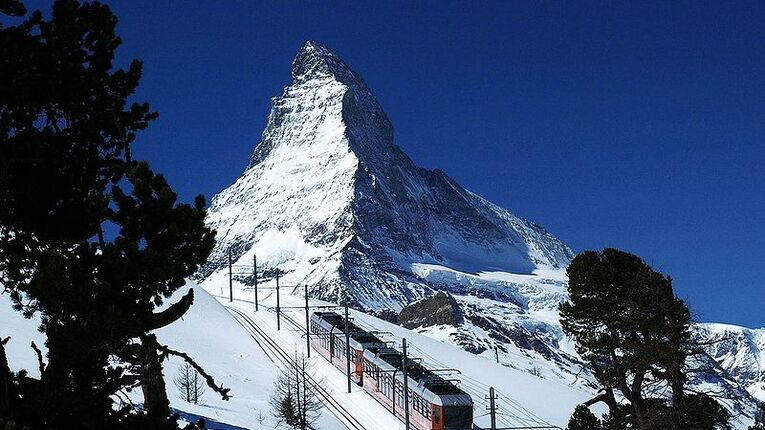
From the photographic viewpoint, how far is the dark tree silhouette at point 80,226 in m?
11.2

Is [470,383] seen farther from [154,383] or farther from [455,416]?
[154,383]

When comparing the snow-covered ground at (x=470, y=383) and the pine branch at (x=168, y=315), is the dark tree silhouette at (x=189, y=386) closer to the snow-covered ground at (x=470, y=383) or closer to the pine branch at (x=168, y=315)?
the snow-covered ground at (x=470, y=383)

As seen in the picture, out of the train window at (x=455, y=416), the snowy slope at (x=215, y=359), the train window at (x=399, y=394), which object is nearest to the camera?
the snowy slope at (x=215, y=359)

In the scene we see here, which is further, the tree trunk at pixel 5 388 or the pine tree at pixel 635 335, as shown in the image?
the pine tree at pixel 635 335

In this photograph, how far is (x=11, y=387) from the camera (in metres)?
11.7

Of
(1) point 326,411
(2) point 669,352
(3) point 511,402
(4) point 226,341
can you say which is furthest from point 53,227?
(3) point 511,402

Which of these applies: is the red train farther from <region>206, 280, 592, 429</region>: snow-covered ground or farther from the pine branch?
the pine branch

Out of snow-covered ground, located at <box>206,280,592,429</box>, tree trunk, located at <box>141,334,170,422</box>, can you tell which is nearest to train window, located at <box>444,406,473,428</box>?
snow-covered ground, located at <box>206,280,592,429</box>

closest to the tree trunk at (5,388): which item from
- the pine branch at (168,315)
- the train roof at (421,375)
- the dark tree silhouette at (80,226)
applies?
the dark tree silhouette at (80,226)

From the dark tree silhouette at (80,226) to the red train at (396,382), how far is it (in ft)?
92.7

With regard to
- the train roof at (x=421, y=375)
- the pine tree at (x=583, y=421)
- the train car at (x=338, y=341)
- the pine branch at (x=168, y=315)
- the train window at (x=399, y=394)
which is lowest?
the pine branch at (x=168, y=315)

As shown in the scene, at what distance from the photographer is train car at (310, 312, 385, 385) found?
174ft

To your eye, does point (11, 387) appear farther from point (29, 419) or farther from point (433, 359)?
point (433, 359)

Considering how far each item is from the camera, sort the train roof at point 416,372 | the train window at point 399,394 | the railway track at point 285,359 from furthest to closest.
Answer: the railway track at point 285,359 → the train window at point 399,394 → the train roof at point 416,372
